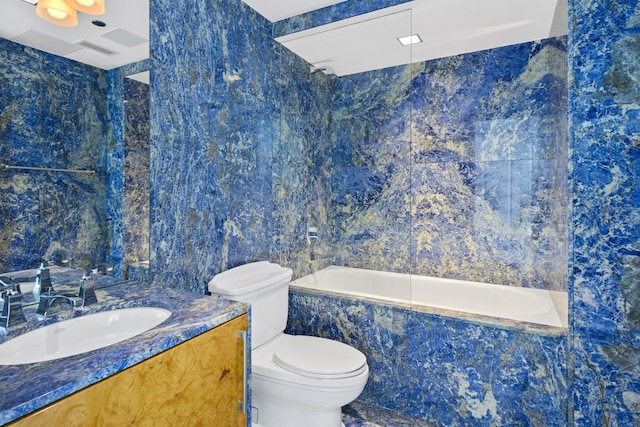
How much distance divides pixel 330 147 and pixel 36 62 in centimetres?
240

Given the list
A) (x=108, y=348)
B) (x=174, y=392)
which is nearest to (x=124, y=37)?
(x=108, y=348)

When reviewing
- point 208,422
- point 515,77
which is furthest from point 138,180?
point 515,77

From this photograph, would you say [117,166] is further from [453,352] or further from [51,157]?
[453,352]

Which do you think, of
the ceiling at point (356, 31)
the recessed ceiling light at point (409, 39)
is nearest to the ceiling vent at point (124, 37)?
the ceiling at point (356, 31)

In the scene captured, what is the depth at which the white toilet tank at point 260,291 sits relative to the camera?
1.88 m

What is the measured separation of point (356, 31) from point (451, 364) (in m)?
2.30

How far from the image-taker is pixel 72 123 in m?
1.39

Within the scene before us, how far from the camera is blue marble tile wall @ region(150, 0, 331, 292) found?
1.77 meters

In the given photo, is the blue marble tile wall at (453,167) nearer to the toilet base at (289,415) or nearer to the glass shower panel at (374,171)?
the glass shower panel at (374,171)

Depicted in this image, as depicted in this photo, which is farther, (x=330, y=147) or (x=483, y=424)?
(x=330, y=147)

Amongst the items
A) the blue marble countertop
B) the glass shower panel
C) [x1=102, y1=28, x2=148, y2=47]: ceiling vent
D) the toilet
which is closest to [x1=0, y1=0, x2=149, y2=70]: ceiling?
[x1=102, y1=28, x2=148, y2=47]: ceiling vent

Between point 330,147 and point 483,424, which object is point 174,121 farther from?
point 483,424

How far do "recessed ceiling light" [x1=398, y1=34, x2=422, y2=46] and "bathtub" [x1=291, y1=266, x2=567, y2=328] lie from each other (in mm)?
1822

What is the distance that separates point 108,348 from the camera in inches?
37.7
